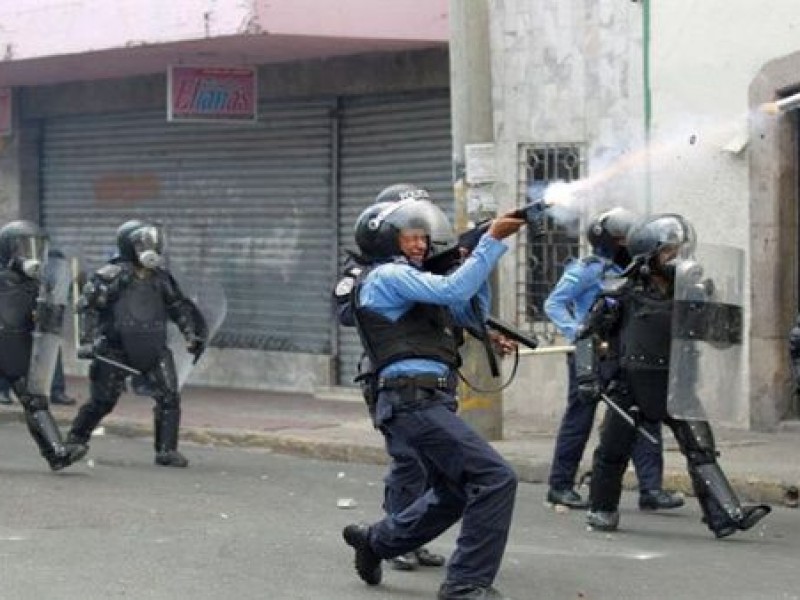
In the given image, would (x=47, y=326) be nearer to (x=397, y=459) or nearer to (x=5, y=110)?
(x=397, y=459)

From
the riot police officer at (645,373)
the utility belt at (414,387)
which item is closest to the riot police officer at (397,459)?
the utility belt at (414,387)

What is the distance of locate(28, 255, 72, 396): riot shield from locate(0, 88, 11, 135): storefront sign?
317 inches

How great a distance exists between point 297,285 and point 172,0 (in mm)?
3268

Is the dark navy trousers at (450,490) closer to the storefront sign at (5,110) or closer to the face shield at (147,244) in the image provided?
the face shield at (147,244)

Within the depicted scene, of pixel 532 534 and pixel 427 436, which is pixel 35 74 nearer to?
pixel 532 534

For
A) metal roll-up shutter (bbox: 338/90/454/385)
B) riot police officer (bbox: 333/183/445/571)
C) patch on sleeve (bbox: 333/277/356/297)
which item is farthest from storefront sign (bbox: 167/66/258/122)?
patch on sleeve (bbox: 333/277/356/297)

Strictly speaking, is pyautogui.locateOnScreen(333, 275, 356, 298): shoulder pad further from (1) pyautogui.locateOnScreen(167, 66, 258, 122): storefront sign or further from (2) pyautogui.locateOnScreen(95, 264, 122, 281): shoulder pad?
(1) pyautogui.locateOnScreen(167, 66, 258, 122): storefront sign

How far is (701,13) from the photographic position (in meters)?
13.2

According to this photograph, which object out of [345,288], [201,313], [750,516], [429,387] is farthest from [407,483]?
[201,313]

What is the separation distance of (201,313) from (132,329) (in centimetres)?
66

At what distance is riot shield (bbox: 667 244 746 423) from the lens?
884cm

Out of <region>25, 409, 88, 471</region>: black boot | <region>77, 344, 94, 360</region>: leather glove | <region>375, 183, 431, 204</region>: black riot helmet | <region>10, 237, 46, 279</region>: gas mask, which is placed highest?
<region>375, 183, 431, 204</region>: black riot helmet

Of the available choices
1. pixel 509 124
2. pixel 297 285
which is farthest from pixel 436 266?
pixel 297 285

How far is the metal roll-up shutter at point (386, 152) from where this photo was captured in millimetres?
15617
